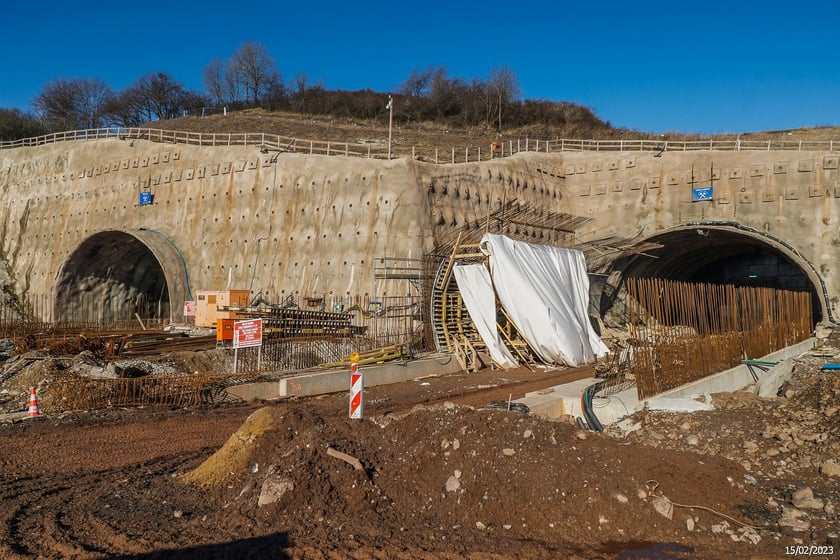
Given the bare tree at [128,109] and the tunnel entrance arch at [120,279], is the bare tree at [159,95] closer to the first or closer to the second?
the bare tree at [128,109]

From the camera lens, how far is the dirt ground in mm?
6230

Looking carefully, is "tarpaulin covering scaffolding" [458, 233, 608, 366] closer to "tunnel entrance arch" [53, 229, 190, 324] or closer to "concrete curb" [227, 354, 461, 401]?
"concrete curb" [227, 354, 461, 401]

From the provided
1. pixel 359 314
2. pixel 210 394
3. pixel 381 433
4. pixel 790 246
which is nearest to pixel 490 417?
pixel 381 433

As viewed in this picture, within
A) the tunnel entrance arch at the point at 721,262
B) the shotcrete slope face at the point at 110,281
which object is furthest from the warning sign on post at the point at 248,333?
the tunnel entrance arch at the point at 721,262

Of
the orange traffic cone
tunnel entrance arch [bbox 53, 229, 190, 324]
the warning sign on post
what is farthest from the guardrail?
the orange traffic cone

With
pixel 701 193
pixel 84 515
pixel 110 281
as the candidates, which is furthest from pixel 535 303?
pixel 110 281

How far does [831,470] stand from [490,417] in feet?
13.9

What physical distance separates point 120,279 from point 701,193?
28128 millimetres

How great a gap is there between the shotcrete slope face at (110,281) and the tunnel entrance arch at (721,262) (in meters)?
22.9

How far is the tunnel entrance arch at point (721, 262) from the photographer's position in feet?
88.7

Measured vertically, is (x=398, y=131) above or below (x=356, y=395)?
above

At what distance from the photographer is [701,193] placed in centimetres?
2856

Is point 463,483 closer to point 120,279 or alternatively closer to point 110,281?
point 110,281

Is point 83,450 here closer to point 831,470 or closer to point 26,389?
point 26,389
